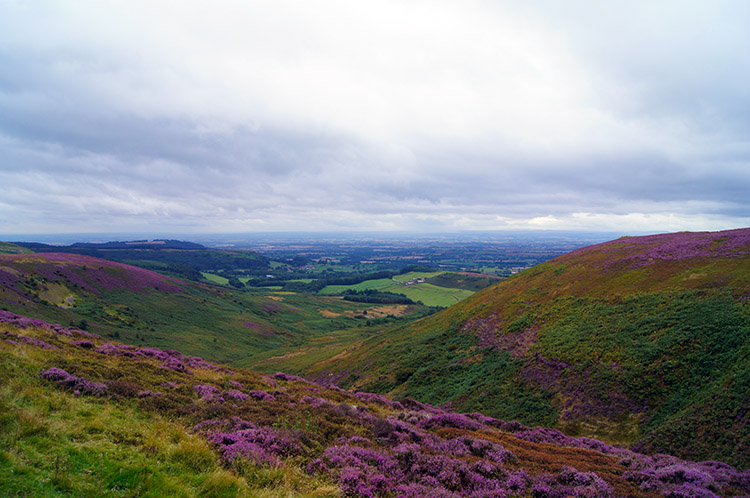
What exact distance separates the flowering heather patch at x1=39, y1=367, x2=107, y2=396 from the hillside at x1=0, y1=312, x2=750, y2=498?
0.06m

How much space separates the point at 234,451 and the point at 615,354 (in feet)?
98.6

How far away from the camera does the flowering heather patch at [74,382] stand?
11977 mm

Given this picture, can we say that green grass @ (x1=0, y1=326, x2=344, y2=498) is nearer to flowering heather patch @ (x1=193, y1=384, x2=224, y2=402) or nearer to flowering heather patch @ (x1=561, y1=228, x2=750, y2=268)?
flowering heather patch @ (x1=193, y1=384, x2=224, y2=402)

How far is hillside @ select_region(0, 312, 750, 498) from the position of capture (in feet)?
23.1

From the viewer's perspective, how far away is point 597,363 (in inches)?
1041

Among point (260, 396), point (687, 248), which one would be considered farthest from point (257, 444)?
point (687, 248)

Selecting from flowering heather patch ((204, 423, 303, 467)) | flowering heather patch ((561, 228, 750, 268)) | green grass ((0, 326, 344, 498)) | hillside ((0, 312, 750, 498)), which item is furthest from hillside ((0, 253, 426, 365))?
flowering heather patch ((561, 228, 750, 268))

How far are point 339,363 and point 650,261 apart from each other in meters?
48.3

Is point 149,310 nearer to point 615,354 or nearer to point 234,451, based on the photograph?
point 234,451

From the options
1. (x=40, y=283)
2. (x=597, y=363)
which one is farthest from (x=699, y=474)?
(x=40, y=283)

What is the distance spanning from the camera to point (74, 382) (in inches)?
483

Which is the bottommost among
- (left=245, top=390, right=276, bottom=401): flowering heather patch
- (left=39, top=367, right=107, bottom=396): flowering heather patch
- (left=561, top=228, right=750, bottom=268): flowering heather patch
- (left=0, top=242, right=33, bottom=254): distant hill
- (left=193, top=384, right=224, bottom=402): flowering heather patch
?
(left=245, top=390, right=276, bottom=401): flowering heather patch

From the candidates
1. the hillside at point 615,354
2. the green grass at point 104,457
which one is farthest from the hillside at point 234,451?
the hillside at point 615,354

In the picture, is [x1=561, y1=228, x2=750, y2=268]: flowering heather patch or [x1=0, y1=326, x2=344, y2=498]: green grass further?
[x1=561, y1=228, x2=750, y2=268]: flowering heather patch
